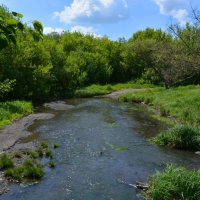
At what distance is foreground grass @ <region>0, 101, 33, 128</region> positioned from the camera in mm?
30297

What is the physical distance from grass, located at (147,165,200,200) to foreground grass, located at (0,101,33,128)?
56.8 feet

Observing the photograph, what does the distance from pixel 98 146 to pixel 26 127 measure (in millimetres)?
8074

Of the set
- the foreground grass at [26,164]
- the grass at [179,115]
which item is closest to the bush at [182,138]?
the grass at [179,115]

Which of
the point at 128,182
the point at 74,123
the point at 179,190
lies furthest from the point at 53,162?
the point at 74,123

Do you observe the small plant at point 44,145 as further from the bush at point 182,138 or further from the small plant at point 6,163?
the bush at point 182,138

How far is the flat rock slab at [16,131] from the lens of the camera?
2286 cm

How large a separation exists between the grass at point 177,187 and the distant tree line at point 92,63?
9552 millimetres

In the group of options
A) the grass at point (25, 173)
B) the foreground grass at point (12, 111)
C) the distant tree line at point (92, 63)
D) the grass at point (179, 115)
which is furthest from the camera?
the distant tree line at point (92, 63)

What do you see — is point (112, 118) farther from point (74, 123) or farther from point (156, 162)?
point (156, 162)

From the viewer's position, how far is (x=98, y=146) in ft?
75.0

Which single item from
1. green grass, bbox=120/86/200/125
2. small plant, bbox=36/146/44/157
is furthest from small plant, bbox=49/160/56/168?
green grass, bbox=120/86/200/125

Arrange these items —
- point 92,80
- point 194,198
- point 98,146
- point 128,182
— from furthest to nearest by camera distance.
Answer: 1. point 92,80
2. point 98,146
3. point 128,182
4. point 194,198

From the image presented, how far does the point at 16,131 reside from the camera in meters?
26.7

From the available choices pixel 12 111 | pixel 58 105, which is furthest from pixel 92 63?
pixel 12 111
